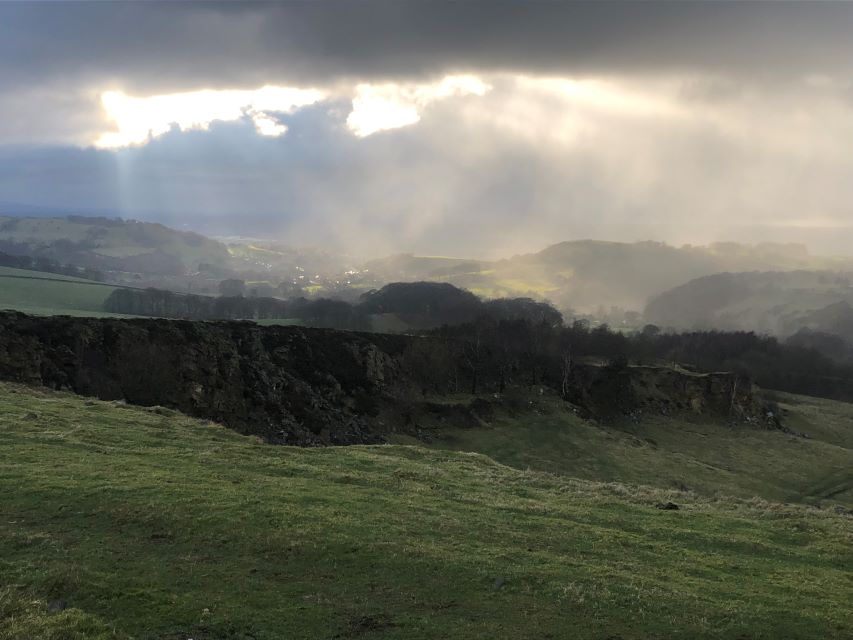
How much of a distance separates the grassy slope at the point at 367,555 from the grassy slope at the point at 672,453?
25.7 m

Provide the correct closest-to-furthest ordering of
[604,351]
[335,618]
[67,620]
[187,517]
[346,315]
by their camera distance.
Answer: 1. [67,620]
2. [335,618]
3. [187,517]
4. [604,351]
5. [346,315]

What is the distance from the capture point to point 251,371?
55875 mm

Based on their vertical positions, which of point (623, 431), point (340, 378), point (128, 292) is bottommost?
point (623, 431)

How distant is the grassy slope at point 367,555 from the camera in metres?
11.2

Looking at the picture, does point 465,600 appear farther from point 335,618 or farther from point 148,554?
point 148,554

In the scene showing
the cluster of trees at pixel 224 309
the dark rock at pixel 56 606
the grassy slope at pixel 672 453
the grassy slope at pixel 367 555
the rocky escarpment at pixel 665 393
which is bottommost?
the grassy slope at pixel 672 453

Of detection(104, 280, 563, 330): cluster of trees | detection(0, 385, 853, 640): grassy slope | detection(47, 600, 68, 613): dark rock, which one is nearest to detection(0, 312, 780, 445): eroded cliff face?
detection(0, 385, 853, 640): grassy slope

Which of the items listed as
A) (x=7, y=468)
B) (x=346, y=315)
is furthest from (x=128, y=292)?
(x=7, y=468)

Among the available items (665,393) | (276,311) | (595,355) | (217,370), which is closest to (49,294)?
(276,311)

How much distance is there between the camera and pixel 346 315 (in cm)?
14750

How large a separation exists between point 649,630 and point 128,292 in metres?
177

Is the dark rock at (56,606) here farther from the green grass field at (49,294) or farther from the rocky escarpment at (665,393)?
the green grass field at (49,294)

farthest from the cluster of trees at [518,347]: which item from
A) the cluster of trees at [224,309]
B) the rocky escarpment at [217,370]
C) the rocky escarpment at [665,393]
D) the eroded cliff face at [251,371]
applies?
the rocky escarpment at [217,370]

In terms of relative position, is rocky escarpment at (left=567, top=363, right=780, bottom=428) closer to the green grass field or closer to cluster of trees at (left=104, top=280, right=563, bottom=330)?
cluster of trees at (left=104, top=280, right=563, bottom=330)
